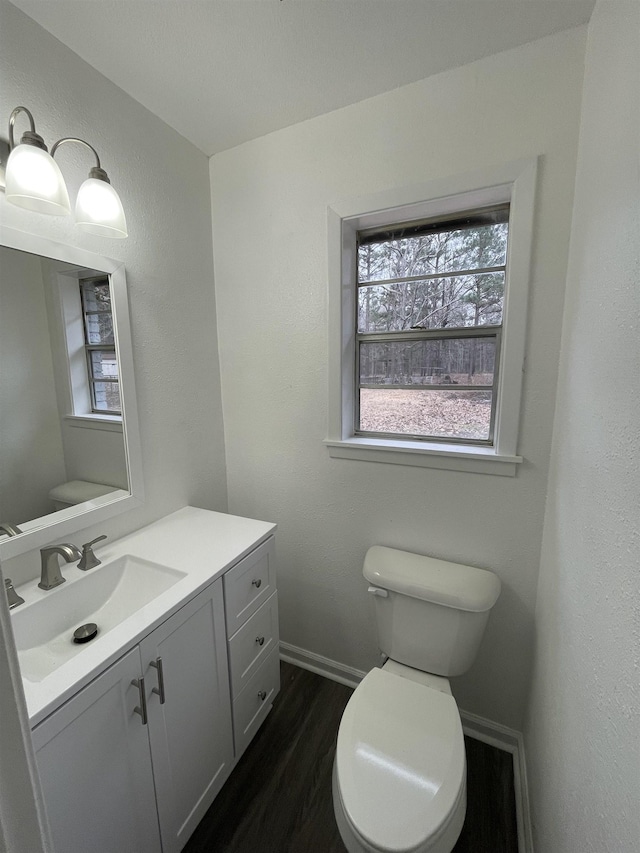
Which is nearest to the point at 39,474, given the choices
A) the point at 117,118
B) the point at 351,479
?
the point at 351,479

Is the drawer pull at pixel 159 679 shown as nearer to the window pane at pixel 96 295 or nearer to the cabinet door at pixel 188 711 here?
the cabinet door at pixel 188 711

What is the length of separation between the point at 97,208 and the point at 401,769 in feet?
5.84

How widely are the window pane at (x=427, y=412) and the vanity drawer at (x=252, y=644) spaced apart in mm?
875

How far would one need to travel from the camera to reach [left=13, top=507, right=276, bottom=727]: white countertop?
74 cm

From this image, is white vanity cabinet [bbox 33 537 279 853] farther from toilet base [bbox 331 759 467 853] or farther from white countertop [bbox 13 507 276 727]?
toilet base [bbox 331 759 467 853]

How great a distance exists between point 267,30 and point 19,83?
72 cm

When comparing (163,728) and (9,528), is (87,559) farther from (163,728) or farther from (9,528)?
(163,728)

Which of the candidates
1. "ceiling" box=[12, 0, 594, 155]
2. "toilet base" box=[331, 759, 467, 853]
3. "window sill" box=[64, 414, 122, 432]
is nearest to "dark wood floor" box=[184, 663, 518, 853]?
"toilet base" box=[331, 759, 467, 853]

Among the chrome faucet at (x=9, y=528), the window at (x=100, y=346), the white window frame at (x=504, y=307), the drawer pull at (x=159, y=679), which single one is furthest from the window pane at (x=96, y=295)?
the drawer pull at (x=159, y=679)

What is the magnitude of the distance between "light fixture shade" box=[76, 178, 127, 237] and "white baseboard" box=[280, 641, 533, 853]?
1.95 metres

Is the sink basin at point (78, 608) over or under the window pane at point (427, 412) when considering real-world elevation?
under

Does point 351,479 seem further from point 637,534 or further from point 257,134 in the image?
A: point 257,134

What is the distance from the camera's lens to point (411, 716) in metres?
1.07

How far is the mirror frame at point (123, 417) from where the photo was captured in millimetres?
1014
